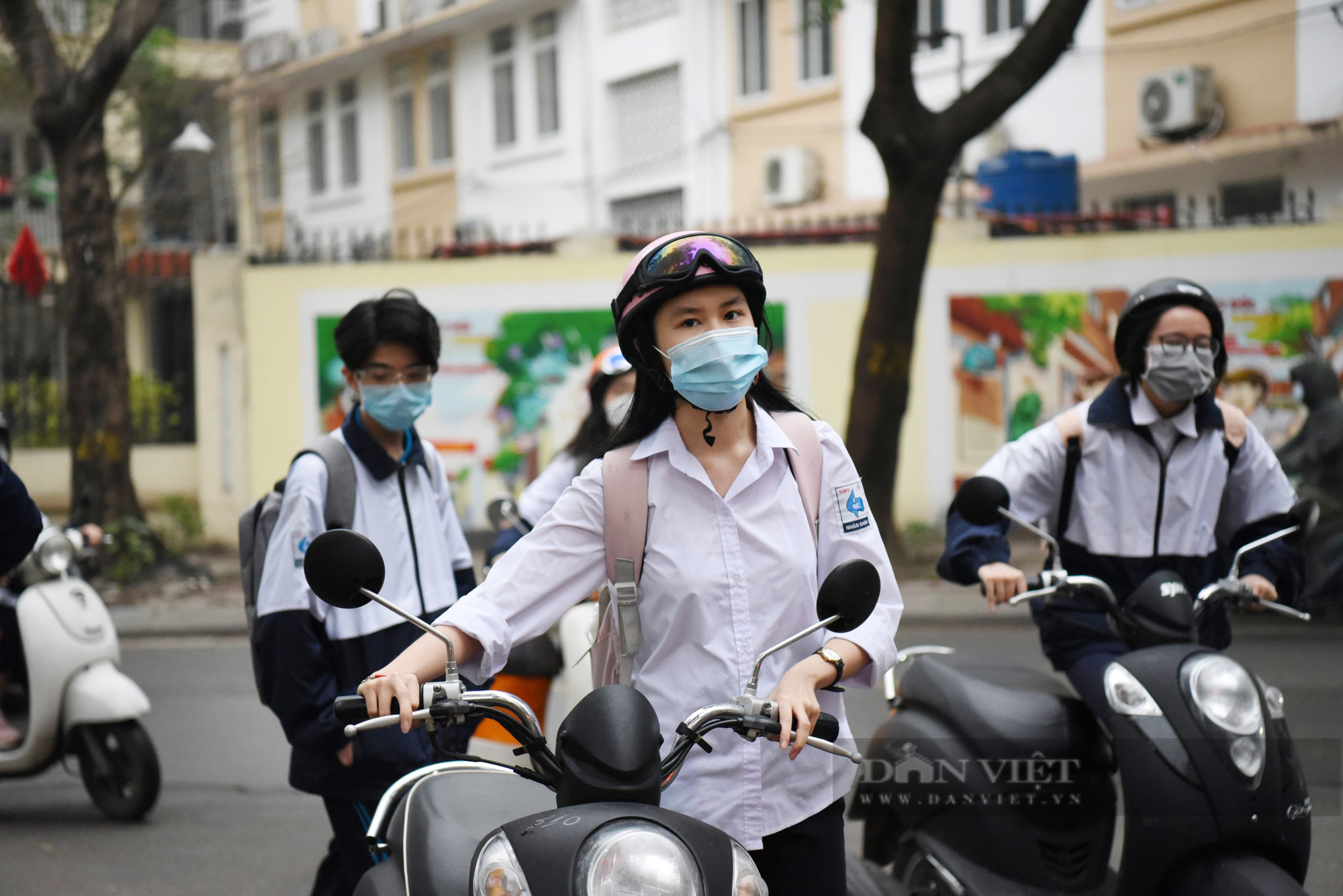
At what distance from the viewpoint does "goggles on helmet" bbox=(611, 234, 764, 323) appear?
2.34 m

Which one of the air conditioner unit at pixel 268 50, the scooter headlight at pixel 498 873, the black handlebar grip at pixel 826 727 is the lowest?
the scooter headlight at pixel 498 873

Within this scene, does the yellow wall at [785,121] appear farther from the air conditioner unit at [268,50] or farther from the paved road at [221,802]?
the paved road at [221,802]

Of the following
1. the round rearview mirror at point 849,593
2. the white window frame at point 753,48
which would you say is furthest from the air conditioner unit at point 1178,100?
the round rearview mirror at point 849,593

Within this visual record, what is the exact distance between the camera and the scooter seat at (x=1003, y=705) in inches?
136

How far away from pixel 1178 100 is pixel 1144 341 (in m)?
13.5

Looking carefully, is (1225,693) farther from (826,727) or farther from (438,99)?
(438,99)

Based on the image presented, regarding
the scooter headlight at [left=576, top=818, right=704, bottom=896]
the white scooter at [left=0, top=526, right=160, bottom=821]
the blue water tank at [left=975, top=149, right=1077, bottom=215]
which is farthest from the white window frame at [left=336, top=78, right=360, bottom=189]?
the scooter headlight at [left=576, top=818, right=704, bottom=896]

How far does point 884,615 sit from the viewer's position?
2389 millimetres

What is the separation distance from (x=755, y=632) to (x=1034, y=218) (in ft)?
41.1

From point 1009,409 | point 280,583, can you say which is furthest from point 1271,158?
point 280,583

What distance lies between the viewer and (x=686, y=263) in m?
2.34

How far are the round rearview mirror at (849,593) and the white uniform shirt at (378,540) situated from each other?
4.64ft

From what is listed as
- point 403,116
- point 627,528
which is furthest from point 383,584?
point 403,116

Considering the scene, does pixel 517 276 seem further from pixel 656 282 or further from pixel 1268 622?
pixel 656 282
